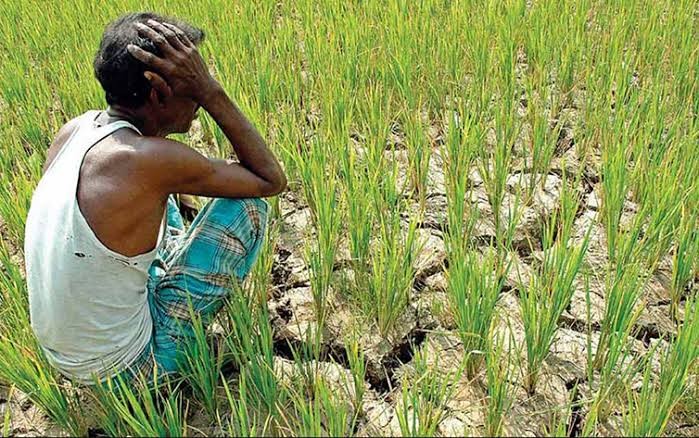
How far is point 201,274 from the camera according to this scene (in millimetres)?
1478

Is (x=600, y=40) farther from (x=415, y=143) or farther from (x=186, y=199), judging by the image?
(x=186, y=199)

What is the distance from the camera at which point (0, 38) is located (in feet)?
11.0

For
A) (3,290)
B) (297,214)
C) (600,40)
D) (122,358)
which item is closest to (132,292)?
(122,358)

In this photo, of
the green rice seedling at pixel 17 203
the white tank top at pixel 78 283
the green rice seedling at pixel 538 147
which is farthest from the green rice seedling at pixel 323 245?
the green rice seedling at pixel 17 203

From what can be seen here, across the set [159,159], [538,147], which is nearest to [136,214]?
[159,159]

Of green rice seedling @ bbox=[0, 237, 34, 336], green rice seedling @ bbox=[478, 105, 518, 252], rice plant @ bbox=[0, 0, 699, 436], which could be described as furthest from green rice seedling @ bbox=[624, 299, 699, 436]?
green rice seedling @ bbox=[0, 237, 34, 336]

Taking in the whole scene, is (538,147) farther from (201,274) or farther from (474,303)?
(201,274)

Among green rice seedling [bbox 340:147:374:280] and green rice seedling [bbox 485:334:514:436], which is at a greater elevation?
green rice seedling [bbox 340:147:374:280]

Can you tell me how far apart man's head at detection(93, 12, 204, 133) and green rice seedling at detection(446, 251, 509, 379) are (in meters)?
0.72

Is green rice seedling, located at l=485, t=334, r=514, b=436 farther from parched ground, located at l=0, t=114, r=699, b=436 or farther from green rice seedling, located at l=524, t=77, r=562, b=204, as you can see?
green rice seedling, located at l=524, t=77, r=562, b=204

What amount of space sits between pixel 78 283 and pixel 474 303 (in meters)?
0.82

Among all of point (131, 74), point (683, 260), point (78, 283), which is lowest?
point (683, 260)

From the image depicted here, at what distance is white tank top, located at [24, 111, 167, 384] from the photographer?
1.29 meters

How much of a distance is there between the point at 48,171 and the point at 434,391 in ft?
2.99
